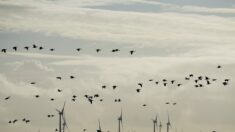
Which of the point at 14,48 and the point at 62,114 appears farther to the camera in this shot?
the point at 62,114

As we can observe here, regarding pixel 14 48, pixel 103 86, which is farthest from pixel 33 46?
pixel 103 86

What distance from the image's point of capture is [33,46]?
11119 cm

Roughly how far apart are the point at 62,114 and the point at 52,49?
232ft

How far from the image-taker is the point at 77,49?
372 ft

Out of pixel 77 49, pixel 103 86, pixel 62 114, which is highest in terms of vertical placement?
pixel 77 49

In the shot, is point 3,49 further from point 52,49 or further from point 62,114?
point 62,114

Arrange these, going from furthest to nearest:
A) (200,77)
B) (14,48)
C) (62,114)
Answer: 1. (62,114)
2. (200,77)
3. (14,48)

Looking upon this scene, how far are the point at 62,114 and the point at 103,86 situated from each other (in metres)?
49.7

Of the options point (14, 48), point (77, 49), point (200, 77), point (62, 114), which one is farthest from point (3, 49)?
point (62, 114)

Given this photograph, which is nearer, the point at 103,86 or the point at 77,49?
the point at 77,49

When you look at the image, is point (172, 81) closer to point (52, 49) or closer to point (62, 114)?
point (52, 49)

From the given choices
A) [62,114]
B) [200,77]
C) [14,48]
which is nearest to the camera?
[14,48]

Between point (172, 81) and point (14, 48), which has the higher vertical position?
point (14, 48)

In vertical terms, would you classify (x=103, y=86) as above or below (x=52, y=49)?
below
